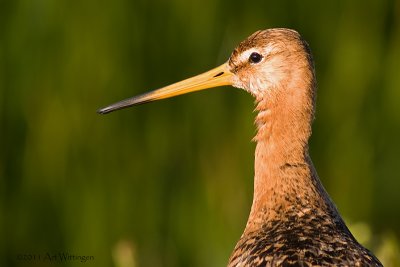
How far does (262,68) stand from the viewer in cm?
411

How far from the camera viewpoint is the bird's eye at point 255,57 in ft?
13.5

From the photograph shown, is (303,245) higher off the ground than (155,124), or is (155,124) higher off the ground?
(155,124)

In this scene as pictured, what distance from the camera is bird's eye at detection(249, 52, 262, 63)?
4.12 meters

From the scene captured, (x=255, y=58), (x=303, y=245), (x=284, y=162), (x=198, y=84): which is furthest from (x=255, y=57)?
(x=303, y=245)

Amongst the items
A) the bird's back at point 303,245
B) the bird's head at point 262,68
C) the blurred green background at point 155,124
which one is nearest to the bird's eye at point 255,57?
the bird's head at point 262,68

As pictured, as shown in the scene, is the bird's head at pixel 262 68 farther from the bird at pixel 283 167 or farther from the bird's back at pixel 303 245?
the bird's back at pixel 303 245

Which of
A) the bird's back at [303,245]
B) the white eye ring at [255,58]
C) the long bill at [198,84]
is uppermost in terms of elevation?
the white eye ring at [255,58]

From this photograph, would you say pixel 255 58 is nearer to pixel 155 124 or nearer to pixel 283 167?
pixel 283 167

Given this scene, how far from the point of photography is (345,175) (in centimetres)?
608

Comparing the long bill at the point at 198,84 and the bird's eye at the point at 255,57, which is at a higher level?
the bird's eye at the point at 255,57

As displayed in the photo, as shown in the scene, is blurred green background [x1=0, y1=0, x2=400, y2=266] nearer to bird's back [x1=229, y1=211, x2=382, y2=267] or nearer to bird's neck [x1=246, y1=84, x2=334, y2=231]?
bird's neck [x1=246, y1=84, x2=334, y2=231]

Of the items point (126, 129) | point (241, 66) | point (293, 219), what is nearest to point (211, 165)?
point (126, 129)

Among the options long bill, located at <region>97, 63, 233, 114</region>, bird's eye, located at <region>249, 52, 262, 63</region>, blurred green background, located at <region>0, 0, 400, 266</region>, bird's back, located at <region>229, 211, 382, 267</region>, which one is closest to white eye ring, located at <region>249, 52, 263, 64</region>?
bird's eye, located at <region>249, 52, 262, 63</region>

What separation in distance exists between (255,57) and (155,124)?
6.25 feet
